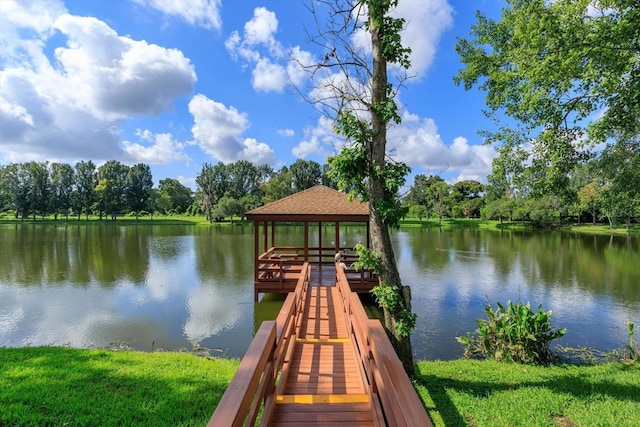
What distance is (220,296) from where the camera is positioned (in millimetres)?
12414

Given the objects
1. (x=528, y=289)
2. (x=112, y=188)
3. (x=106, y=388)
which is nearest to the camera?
(x=106, y=388)

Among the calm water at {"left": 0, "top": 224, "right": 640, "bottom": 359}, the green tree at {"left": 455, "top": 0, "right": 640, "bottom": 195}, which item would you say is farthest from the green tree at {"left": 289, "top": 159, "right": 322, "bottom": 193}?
the green tree at {"left": 455, "top": 0, "right": 640, "bottom": 195}

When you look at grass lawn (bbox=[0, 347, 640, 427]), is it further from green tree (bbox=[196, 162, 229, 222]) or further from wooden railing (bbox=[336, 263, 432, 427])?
green tree (bbox=[196, 162, 229, 222])

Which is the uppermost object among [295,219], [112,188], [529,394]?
[112,188]

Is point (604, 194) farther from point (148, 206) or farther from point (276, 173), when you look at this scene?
point (148, 206)

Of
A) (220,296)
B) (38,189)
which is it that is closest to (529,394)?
(220,296)

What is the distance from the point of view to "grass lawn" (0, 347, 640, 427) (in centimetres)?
411

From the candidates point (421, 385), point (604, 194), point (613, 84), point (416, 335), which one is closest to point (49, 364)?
point (421, 385)

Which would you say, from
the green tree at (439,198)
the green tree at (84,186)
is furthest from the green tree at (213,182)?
the green tree at (439,198)

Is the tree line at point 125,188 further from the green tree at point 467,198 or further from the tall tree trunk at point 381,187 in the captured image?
the tall tree trunk at point 381,187

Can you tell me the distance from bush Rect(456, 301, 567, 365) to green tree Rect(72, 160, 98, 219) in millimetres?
74932

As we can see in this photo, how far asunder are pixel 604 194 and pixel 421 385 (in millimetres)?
6711

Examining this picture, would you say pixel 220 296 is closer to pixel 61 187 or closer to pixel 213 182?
pixel 213 182

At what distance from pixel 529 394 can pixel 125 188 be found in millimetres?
79199
